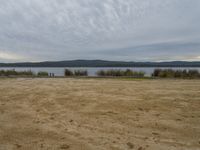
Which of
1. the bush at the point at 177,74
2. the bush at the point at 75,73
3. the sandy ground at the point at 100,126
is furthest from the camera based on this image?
the bush at the point at 75,73

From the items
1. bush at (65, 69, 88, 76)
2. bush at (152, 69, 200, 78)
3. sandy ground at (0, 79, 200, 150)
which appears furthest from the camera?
bush at (65, 69, 88, 76)

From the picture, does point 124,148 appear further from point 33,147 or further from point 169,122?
point 169,122

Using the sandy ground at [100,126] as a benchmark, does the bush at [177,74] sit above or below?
above

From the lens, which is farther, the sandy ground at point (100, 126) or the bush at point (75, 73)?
the bush at point (75, 73)

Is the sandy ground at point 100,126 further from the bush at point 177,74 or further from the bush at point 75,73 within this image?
the bush at point 75,73

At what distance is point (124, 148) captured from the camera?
11.1ft

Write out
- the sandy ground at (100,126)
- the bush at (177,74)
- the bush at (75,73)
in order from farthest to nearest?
the bush at (75,73) → the bush at (177,74) → the sandy ground at (100,126)

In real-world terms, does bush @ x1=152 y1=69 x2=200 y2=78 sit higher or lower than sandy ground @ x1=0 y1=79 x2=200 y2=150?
higher

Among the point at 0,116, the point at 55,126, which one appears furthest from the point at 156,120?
the point at 0,116

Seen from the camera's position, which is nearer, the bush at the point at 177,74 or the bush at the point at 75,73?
the bush at the point at 177,74

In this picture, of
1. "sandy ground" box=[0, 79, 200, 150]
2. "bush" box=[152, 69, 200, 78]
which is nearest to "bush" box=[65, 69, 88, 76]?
"bush" box=[152, 69, 200, 78]

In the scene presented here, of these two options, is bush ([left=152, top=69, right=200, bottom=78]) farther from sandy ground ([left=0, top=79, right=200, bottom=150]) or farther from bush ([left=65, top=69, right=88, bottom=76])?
sandy ground ([left=0, top=79, right=200, bottom=150])

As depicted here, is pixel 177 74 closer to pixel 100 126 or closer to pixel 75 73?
pixel 75 73

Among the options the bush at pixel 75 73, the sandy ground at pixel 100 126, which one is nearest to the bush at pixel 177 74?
the bush at pixel 75 73
